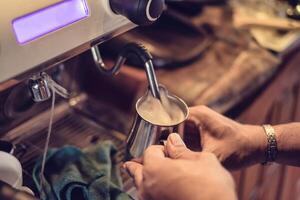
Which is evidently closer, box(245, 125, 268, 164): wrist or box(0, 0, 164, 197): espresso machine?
box(0, 0, 164, 197): espresso machine

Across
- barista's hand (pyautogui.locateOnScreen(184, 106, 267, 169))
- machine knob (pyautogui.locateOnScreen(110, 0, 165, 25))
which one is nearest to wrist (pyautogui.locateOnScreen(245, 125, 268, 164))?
barista's hand (pyautogui.locateOnScreen(184, 106, 267, 169))

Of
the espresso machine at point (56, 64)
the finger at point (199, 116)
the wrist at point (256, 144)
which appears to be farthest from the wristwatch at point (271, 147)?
the espresso machine at point (56, 64)

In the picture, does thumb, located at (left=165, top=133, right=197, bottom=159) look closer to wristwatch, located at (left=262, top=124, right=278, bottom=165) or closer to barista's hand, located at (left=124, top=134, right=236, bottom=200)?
barista's hand, located at (left=124, top=134, right=236, bottom=200)

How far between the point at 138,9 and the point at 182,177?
0.21 m

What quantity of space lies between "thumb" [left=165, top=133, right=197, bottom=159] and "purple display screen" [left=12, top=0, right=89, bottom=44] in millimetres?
183

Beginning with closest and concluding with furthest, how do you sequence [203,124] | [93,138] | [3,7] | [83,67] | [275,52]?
[3,7], [203,124], [93,138], [83,67], [275,52]

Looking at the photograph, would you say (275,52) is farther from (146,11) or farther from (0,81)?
(0,81)

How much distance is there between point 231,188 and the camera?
0.59 metres

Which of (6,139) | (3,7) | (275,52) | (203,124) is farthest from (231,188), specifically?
(275,52)

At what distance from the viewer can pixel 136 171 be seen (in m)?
0.64

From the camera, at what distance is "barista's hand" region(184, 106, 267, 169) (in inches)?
30.2

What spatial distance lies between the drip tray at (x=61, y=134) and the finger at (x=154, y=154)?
0.17 meters

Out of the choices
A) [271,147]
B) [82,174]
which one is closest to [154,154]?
[82,174]

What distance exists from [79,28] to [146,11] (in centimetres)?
9
